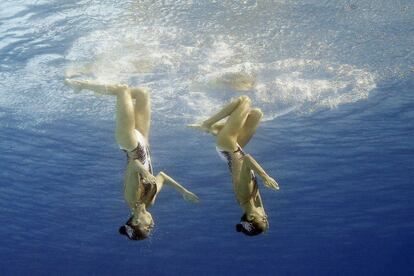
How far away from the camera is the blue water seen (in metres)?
12.7

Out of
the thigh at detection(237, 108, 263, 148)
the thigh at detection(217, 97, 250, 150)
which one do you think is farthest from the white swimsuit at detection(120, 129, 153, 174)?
the thigh at detection(237, 108, 263, 148)

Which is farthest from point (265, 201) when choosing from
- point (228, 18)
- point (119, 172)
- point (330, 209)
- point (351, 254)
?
point (351, 254)

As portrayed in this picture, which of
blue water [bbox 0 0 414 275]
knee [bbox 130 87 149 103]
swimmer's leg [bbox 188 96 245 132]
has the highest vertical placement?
knee [bbox 130 87 149 103]

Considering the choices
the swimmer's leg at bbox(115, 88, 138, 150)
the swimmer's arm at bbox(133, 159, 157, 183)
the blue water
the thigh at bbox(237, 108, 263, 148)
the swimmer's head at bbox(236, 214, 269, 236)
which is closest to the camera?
the swimmer's arm at bbox(133, 159, 157, 183)

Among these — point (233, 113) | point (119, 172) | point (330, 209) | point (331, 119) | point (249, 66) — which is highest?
point (233, 113)

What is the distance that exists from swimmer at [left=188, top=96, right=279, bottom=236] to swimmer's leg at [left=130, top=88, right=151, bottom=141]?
111 centimetres

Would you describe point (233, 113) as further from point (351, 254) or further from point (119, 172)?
point (351, 254)

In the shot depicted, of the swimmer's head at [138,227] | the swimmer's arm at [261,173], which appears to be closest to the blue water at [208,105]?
the swimmer's arm at [261,173]

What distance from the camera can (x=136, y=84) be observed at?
1617 cm

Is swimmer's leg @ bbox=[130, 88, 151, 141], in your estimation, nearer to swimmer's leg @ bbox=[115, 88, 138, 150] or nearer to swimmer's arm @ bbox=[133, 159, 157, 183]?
swimmer's leg @ bbox=[115, 88, 138, 150]

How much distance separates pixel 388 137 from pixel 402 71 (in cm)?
690

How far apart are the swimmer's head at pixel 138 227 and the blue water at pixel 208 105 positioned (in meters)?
6.14

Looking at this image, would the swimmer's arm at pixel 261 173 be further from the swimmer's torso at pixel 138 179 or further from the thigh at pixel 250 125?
the swimmer's torso at pixel 138 179

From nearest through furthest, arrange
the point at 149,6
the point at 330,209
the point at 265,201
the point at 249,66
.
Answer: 1. the point at 149,6
2. the point at 249,66
3. the point at 265,201
4. the point at 330,209
